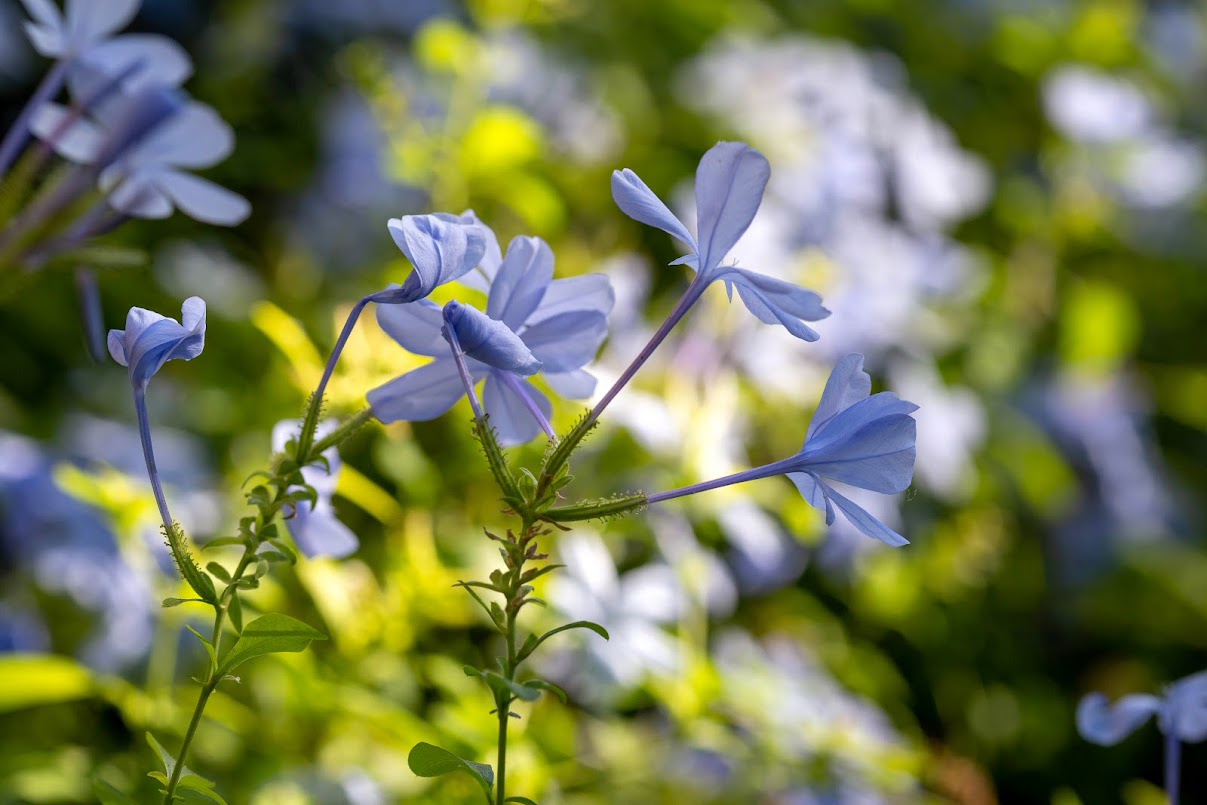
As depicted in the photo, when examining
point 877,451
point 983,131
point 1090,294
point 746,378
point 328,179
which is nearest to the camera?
point 877,451

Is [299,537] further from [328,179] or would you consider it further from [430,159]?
[328,179]

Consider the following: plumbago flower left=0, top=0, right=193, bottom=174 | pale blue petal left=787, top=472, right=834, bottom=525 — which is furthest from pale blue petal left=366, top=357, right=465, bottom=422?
plumbago flower left=0, top=0, right=193, bottom=174

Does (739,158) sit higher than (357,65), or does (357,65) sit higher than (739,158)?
(739,158)

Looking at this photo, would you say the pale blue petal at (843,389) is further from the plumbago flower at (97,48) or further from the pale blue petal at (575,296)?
the plumbago flower at (97,48)

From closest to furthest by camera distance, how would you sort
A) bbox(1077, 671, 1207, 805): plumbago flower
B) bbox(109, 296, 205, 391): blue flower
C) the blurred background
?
bbox(109, 296, 205, 391): blue flower
bbox(1077, 671, 1207, 805): plumbago flower
the blurred background

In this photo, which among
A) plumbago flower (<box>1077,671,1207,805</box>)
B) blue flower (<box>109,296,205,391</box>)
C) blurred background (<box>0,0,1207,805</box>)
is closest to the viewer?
blue flower (<box>109,296,205,391</box>)

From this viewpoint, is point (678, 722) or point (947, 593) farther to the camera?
point (947, 593)

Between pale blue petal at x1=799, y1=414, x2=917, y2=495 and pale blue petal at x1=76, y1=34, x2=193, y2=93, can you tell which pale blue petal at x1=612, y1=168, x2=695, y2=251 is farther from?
pale blue petal at x1=76, y1=34, x2=193, y2=93

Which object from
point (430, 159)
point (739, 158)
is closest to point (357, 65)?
point (430, 159)

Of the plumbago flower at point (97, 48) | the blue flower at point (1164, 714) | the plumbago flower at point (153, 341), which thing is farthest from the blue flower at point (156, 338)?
the blue flower at point (1164, 714)
